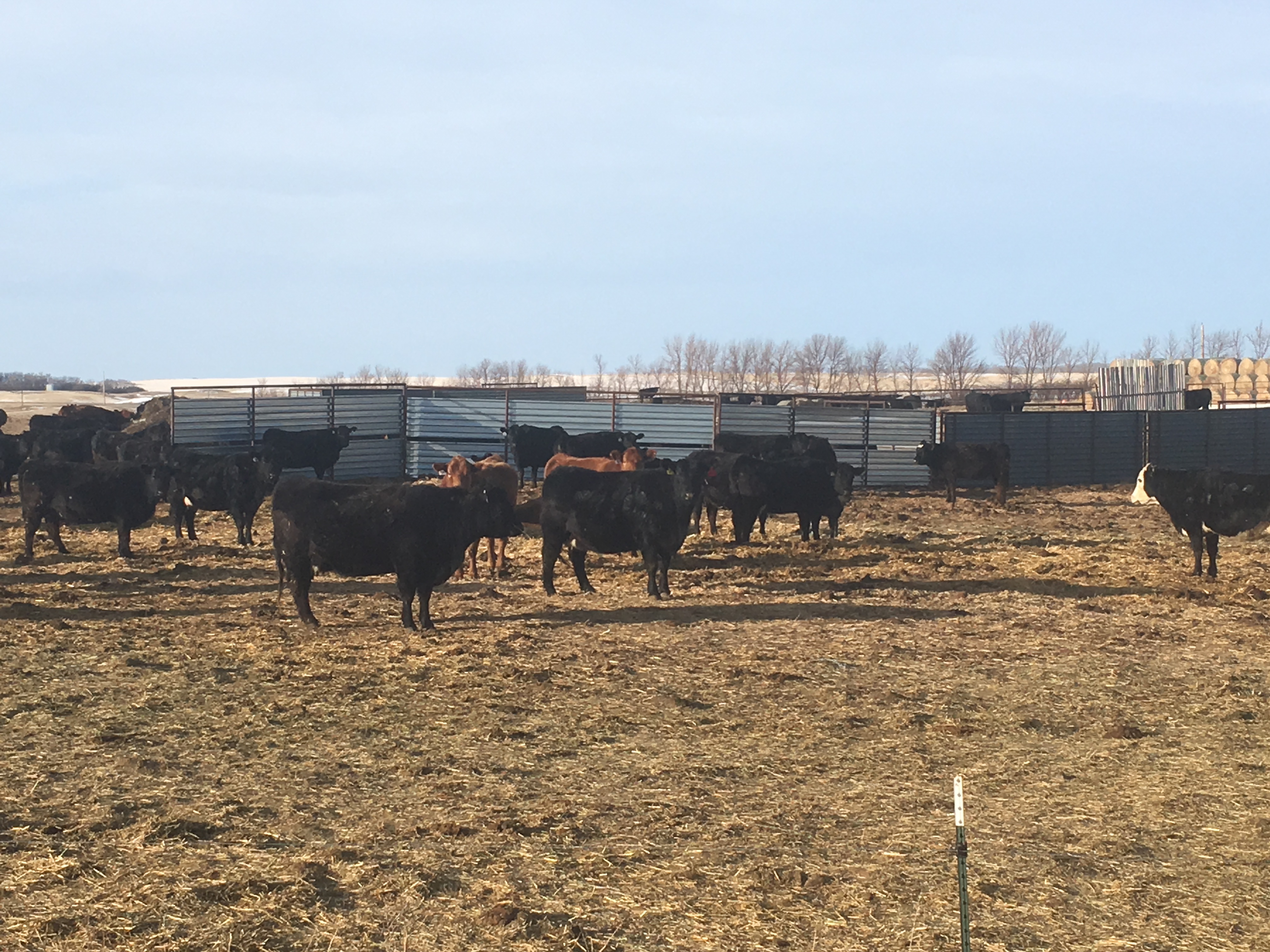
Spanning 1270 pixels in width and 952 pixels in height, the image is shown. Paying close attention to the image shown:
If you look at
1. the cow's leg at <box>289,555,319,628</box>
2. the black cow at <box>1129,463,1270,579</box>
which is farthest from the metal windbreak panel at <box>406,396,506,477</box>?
the cow's leg at <box>289,555,319,628</box>

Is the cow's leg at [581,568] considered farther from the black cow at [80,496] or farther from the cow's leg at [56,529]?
the cow's leg at [56,529]

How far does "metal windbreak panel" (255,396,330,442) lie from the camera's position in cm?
2842

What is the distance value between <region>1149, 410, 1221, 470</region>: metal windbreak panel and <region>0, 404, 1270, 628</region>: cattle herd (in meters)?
8.41

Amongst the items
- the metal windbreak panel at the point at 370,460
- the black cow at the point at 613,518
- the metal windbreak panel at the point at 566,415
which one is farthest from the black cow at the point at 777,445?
the black cow at the point at 613,518

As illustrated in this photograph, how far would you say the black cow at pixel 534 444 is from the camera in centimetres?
2748

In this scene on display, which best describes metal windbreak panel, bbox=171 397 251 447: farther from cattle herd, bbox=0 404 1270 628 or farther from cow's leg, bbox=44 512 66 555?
cow's leg, bbox=44 512 66 555

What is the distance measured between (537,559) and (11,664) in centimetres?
748

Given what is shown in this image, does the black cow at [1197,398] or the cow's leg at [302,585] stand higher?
the black cow at [1197,398]

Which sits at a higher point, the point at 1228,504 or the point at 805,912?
the point at 1228,504

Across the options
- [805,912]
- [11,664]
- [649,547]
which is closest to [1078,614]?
[649,547]

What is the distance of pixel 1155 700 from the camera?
8.91 m

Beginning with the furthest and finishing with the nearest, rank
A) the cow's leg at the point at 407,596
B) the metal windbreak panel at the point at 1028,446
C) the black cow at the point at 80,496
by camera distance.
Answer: the metal windbreak panel at the point at 1028,446 → the black cow at the point at 80,496 → the cow's leg at the point at 407,596

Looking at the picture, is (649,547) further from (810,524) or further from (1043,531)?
(1043,531)

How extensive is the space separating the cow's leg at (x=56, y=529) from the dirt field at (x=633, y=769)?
10.7 ft
